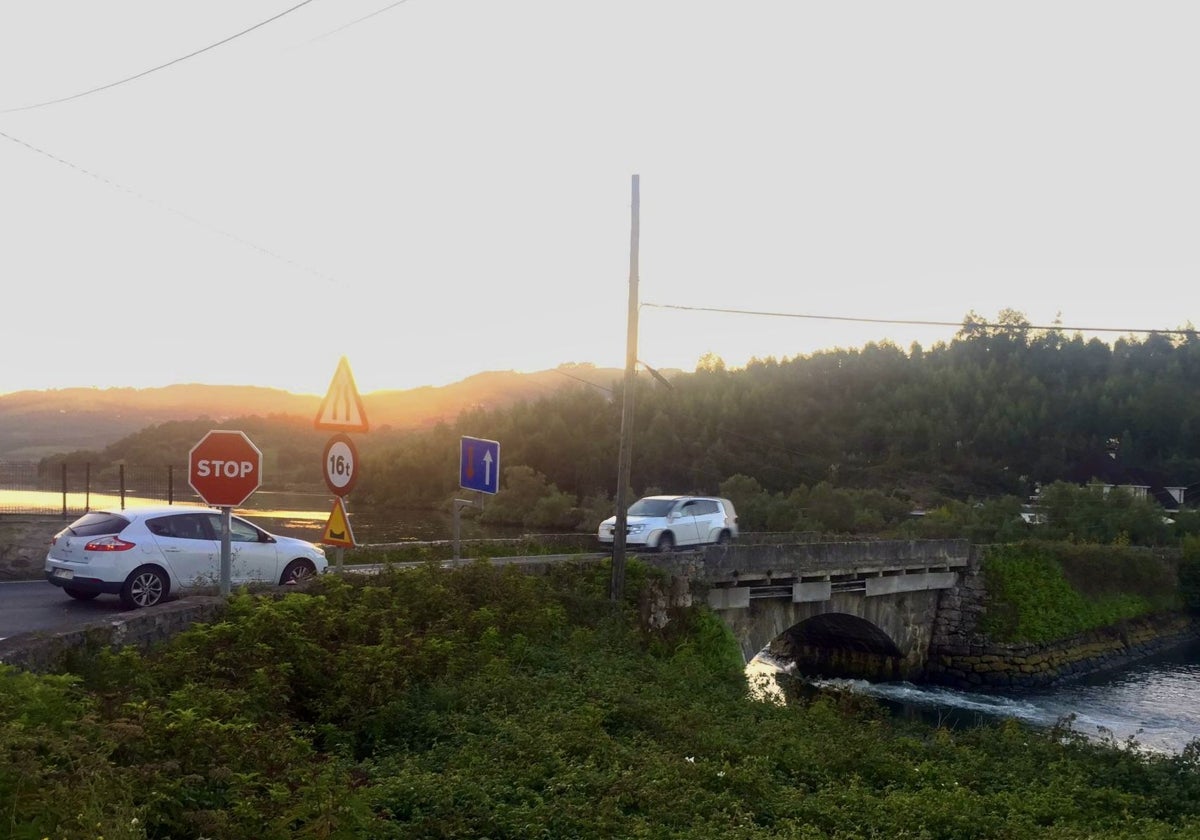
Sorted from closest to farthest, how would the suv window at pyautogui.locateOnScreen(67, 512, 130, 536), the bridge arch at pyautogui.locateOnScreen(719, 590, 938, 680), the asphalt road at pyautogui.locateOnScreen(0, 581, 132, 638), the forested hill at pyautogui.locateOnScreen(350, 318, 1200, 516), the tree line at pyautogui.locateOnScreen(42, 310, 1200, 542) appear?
the asphalt road at pyautogui.locateOnScreen(0, 581, 132, 638)
the suv window at pyautogui.locateOnScreen(67, 512, 130, 536)
the bridge arch at pyautogui.locateOnScreen(719, 590, 938, 680)
the tree line at pyautogui.locateOnScreen(42, 310, 1200, 542)
the forested hill at pyautogui.locateOnScreen(350, 318, 1200, 516)

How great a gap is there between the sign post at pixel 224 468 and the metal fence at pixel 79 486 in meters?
11.7

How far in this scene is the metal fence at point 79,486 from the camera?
20688mm

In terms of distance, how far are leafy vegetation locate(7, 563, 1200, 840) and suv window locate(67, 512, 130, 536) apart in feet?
9.31

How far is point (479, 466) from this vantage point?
14.4 m

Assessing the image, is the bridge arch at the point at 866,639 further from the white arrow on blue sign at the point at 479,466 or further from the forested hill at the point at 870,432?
the forested hill at the point at 870,432

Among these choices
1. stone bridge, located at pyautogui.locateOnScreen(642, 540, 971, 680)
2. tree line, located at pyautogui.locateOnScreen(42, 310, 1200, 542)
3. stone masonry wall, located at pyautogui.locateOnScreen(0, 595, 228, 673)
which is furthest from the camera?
tree line, located at pyautogui.locateOnScreen(42, 310, 1200, 542)

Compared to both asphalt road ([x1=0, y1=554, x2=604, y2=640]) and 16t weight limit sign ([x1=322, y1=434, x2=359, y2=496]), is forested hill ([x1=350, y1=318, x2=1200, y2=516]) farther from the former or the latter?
16t weight limit sign ([x1=322, y1=434, x2=359, y2=496])

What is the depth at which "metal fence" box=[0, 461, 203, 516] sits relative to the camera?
67.9 ft

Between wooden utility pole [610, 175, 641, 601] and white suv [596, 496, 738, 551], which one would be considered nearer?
wooden utility pole [610, 175, 641, 601]

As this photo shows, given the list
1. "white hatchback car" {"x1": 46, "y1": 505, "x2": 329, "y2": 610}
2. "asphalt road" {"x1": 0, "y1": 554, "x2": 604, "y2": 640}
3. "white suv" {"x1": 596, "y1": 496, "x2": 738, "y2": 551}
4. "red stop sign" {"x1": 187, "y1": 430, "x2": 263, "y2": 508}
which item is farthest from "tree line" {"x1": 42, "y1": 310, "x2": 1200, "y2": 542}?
"red stop sign" {"x1": 187, "y1": 430, "x2": 263, "y2": 508}

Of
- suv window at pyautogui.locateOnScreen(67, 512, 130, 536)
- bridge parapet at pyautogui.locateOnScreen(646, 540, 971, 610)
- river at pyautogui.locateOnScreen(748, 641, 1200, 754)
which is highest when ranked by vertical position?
suv window at pyautogui.locateOnScreen(67, 512, 130, 536)

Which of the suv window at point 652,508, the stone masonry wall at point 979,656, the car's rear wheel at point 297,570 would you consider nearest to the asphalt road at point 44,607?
the car's rear wheel at point 297,570

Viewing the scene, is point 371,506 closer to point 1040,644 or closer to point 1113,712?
point 1040,644

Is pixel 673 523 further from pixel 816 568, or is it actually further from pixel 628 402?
pixel 628 402
